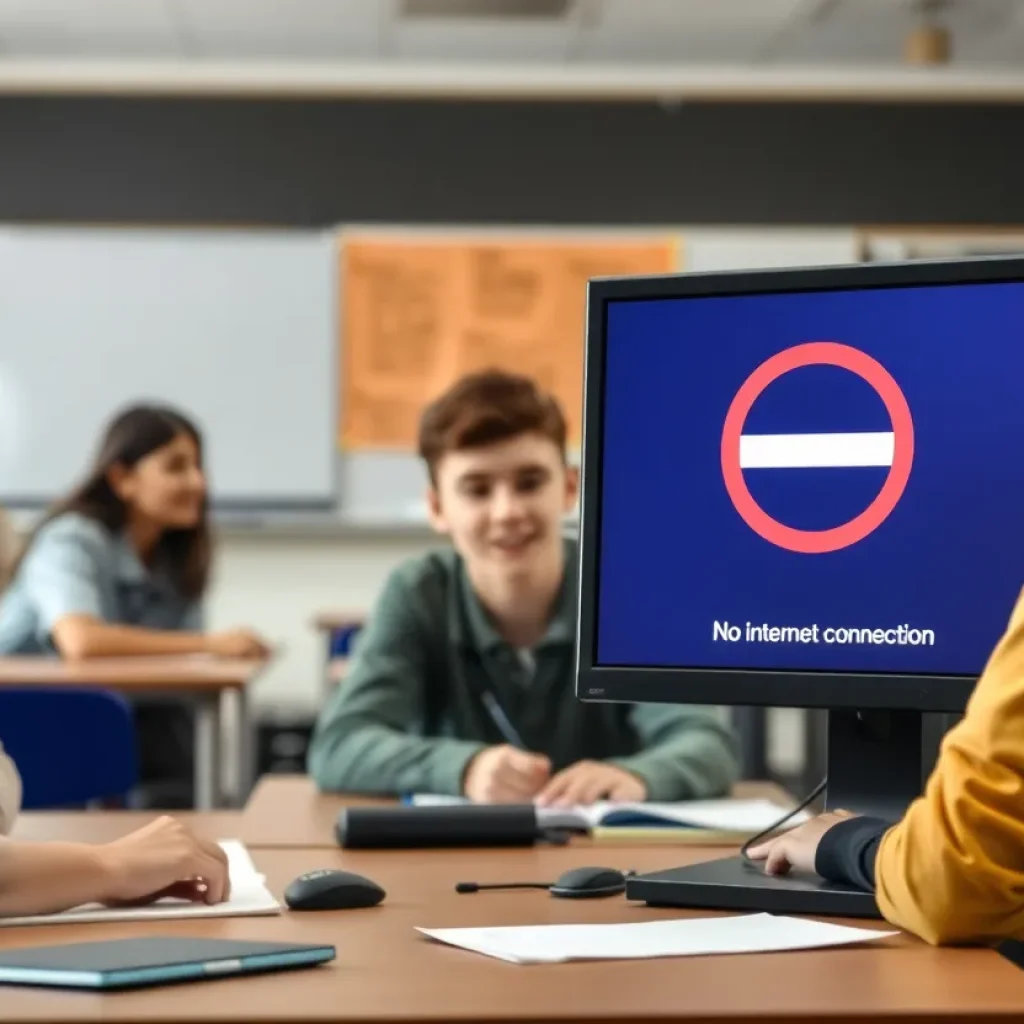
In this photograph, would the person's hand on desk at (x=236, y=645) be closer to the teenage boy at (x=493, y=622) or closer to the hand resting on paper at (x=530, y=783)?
the teenage boy at (x=493, y=622)

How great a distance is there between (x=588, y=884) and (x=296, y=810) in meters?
0.63

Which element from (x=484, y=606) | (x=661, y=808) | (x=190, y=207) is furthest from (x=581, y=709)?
(x=190, y=207)

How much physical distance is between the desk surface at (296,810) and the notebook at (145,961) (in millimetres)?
564

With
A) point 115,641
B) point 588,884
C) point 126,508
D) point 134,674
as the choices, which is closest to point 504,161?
point 126,508

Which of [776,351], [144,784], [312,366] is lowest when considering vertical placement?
[144,784]

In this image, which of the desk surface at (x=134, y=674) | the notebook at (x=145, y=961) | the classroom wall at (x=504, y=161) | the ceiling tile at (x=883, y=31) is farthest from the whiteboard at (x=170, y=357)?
the notebook at (x=145, y=961)

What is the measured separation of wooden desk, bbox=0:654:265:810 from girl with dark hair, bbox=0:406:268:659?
98 mm

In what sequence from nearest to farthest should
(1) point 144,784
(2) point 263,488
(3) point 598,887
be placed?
(3) point 598,887
(1) point 144,784
(2) point 263,488

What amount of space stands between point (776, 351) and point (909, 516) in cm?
18

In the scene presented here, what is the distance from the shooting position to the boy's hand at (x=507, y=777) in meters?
1.76

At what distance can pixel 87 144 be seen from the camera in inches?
248

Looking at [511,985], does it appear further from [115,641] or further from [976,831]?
[115,641]

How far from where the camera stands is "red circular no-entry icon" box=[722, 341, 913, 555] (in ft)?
4.29

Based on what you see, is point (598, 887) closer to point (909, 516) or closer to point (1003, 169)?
point (909, 516)
